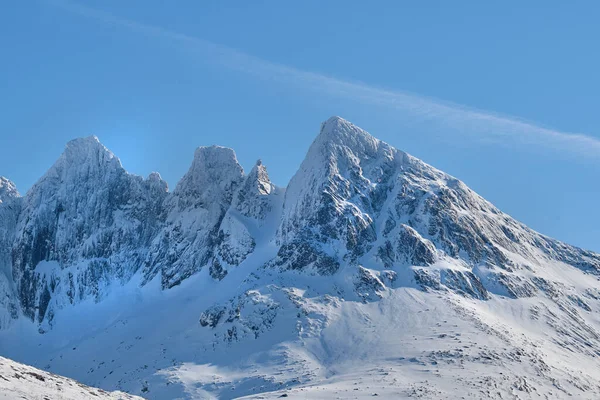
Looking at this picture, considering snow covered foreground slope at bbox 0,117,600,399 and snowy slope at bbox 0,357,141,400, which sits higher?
snow covered foreground slope at bbox 0,117,600,399

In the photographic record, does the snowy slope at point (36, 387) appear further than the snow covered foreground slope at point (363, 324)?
No

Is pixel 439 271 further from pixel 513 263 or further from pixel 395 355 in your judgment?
pixel 395 355

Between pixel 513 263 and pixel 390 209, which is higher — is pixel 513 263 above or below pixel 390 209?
below

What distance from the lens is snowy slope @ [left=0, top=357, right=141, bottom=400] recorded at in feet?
240

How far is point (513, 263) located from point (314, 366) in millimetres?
68982

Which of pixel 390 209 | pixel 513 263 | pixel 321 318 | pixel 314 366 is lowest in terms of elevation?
pixel 314 366

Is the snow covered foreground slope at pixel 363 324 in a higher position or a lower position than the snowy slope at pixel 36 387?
higher

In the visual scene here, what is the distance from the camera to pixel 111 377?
161 m

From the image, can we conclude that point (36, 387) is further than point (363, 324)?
No

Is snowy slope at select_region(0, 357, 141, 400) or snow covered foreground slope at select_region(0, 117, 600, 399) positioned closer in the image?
snowy slope at select_region(0, 357, 141, 400)

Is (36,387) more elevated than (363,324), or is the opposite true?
(363,324)

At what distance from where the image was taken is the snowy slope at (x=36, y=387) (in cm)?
7300

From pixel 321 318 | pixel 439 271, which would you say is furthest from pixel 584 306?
pixel 321 318

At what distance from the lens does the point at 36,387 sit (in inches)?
3036
